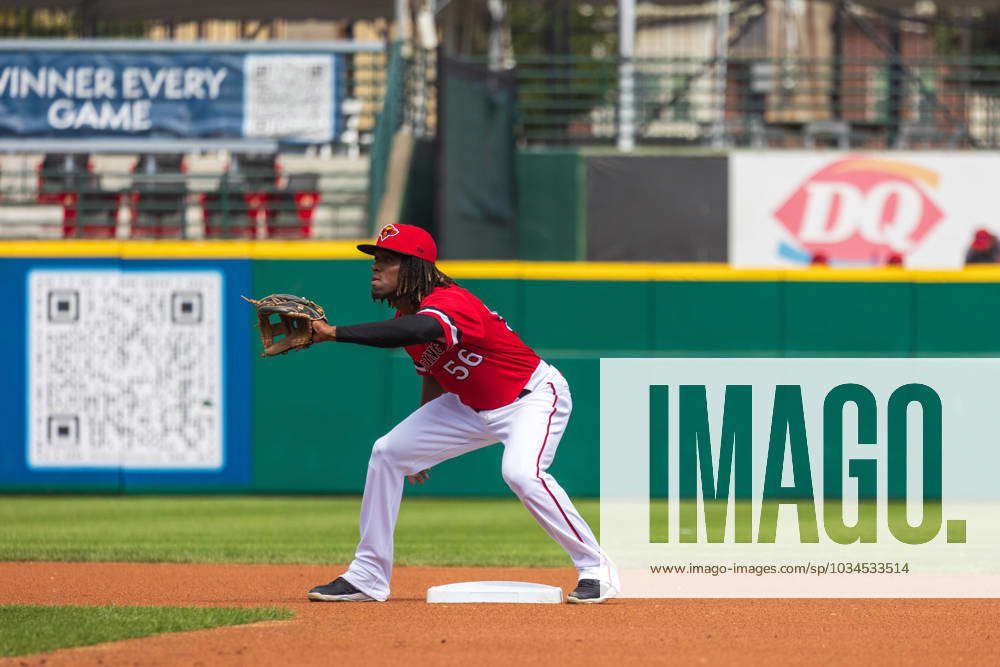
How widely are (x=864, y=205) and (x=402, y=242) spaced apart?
39.2 feet

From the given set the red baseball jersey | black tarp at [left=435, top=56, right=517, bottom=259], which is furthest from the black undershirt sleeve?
black tarp at [left=435, top=56, right=517, bottom=259]

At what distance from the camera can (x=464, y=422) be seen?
288 inches

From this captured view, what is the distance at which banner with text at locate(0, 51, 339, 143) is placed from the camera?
663 inches

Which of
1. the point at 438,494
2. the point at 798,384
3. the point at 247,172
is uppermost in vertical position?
the point at 247,172

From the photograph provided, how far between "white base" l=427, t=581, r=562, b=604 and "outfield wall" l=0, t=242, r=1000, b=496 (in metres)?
6.15

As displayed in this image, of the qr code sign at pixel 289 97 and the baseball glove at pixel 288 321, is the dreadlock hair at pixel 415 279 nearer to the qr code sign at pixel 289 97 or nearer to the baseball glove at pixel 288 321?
the baseball glove at pixel 288 321

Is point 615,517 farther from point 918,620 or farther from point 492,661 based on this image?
point 492,661

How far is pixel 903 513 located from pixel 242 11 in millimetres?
13030

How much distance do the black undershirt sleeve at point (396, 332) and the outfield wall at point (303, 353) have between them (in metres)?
6.95

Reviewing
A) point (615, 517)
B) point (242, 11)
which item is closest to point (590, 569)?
point (615, 517)

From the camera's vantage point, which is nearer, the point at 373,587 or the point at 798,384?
the point at 373,587

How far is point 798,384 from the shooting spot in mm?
13188

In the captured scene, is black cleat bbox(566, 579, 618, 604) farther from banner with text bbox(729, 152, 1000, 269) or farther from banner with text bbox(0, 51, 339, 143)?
banner with text bbox(729, 152, 1000, 269)

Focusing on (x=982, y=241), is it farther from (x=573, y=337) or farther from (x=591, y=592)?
(x=591, y=592)
